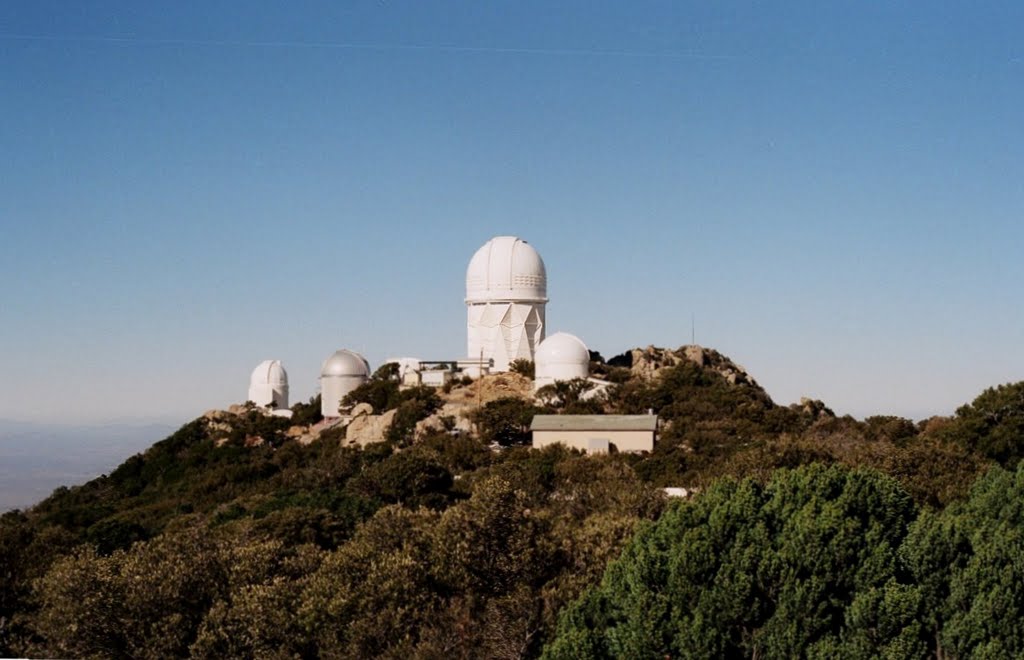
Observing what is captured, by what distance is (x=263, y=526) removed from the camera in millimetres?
28969

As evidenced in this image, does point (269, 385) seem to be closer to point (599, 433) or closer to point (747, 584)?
point (599, 433)

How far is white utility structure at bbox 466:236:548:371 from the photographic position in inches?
2210

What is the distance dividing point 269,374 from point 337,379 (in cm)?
808

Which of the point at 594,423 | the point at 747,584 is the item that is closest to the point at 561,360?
the point at 594,423

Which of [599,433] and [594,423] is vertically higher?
[594,423]

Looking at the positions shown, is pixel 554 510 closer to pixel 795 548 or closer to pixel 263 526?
pixel 263 526

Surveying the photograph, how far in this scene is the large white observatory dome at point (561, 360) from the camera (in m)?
52.1

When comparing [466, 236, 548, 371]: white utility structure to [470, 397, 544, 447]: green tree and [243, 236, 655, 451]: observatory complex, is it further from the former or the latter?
[470, 397, 544, 447]: green tree

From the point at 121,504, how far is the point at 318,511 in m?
19.3

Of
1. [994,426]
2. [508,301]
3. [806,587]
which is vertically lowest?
[806,587]

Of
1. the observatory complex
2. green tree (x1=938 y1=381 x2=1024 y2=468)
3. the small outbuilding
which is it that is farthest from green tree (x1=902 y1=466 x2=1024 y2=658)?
the observatory complex

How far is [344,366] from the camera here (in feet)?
183

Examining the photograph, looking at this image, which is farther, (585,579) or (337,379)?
(337,379)

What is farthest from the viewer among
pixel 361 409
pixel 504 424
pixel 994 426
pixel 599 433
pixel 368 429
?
pixel 361 409
